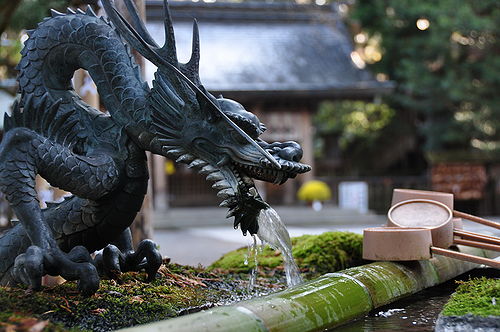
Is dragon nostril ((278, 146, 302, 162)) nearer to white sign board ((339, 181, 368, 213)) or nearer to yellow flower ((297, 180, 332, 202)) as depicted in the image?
yellow flower ((297, 180, 332, 202))

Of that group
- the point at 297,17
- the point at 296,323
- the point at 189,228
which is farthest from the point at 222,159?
the point at 297,17

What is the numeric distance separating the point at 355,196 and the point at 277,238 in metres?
15.7

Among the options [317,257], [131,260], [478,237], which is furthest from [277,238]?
[478,237]

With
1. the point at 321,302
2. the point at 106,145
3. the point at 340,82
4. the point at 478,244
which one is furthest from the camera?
the point at 340,82

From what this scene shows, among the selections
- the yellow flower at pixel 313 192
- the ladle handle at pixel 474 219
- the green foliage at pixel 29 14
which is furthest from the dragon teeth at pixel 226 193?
the yellow flower at pixel 313 192

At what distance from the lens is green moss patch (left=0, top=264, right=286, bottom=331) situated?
2.85 metres

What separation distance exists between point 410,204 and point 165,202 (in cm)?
1371

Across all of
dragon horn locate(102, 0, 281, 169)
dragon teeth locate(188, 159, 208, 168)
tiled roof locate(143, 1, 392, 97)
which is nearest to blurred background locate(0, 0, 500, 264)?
tiled roof locate(143, 1, 392, 97)

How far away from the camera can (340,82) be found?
18.1 m

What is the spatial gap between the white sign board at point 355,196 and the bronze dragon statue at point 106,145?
1560 centimetres

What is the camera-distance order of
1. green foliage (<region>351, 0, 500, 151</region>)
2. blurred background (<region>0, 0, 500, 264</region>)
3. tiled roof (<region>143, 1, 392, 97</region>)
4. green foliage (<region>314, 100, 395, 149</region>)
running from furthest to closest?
green foliage (<region>314, 100, 395, 149</region>) → tiled roof (<region>143, 1, 392, 97</region>) → blurred background (<region>0, 0, 500, 264</region>) → green foliage (<region>351, 0, 500, 151</region>)

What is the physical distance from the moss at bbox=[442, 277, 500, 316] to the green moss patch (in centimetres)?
128

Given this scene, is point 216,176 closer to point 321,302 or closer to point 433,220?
point 321,302

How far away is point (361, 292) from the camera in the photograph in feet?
11.8
